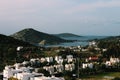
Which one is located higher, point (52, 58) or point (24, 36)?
point (24, 36)

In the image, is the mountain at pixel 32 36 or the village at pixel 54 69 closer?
the village at pixel 54 69

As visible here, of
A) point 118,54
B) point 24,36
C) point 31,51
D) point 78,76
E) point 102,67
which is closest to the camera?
point 78,76

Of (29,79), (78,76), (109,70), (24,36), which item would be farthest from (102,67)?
(24,36)

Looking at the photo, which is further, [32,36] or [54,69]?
[32,36]

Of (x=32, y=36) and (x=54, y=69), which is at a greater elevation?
(x=32, y=36)

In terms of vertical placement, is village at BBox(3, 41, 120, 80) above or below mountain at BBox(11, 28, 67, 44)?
below

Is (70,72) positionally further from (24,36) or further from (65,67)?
(24,36)

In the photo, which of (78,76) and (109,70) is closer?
(78,76)

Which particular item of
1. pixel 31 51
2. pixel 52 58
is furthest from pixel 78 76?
pixel 31 51

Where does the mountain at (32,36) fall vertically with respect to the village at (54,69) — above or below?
above

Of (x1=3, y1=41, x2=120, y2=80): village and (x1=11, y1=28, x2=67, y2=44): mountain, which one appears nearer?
(x1=3, y1=41, x2=120, y2=80): village

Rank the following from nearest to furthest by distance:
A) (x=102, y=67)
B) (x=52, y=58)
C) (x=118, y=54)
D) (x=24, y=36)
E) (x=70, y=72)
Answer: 1. (x=70, y=72)
2. (x=102, y=67)
3. (x=52, y=58)
4. (x=118, y=54)
5. (x=24, y=36)
